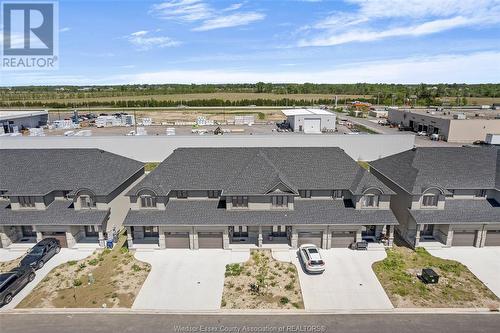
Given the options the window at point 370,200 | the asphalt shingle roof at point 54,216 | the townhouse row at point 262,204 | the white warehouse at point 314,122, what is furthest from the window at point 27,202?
the white warehouse at point 314,122

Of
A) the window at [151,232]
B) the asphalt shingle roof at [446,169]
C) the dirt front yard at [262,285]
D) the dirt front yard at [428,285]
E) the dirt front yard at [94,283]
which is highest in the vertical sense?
the asphalt shingle roof at [446,169]

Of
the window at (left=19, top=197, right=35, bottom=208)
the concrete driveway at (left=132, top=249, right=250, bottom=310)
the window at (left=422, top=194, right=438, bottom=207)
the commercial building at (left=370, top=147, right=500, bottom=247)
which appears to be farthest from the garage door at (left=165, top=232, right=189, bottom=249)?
the window at (left=422, top=194, right=438, bottom=207)

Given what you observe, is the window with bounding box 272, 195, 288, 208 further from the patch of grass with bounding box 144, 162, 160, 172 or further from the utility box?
the patch of grass with bounding box 144, 162, 160, 172

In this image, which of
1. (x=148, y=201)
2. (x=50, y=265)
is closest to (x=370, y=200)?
(x=148, y=201)

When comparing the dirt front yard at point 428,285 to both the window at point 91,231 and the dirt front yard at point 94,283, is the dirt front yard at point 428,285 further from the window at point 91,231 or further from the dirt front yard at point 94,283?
the window at point 91,231

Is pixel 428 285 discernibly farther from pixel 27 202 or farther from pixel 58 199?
pixel 27 202

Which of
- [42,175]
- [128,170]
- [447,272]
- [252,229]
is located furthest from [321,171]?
[42,175]

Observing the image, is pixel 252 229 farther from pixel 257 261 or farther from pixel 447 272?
pixel 447 272
